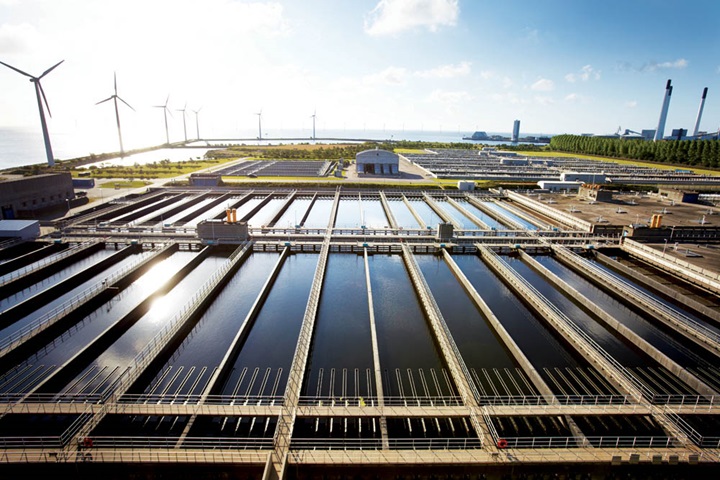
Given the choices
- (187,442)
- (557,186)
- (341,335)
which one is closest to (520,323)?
(341,335)

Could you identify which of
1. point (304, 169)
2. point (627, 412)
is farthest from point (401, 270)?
point (304, 169)

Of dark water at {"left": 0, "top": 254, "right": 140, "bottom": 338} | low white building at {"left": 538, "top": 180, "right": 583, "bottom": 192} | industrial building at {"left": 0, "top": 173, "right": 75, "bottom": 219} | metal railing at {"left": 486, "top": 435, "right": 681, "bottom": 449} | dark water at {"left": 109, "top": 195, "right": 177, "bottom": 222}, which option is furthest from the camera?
low white building at {"left": 538, "top": 180, "right": 583, "bottom": 192}

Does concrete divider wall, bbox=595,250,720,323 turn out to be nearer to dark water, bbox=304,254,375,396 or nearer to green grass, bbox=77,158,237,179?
dark water, bbox=304,254,375,396

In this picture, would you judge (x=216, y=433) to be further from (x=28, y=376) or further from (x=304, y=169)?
(x=304, y=169)

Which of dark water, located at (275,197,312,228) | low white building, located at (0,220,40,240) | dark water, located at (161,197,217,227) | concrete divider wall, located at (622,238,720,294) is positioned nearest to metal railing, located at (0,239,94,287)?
low white building, located at (0,220,40,240)

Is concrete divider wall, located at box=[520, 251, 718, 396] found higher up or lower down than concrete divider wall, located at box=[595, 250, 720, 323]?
lower down

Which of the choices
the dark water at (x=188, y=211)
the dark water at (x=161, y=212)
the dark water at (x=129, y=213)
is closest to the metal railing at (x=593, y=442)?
the dark water at (x=188, y=211)

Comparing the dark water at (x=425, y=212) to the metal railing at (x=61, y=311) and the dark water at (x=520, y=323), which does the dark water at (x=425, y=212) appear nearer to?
the dark water at (x=520, y=323)
